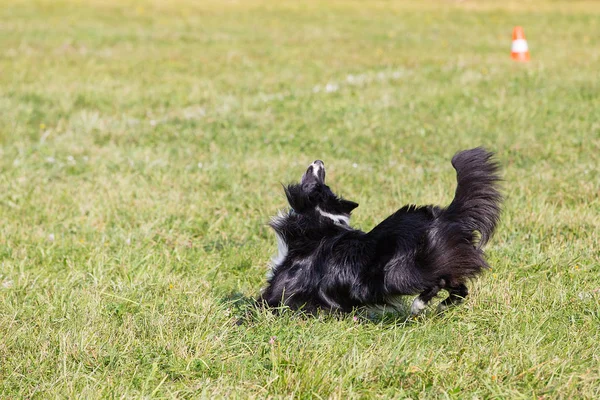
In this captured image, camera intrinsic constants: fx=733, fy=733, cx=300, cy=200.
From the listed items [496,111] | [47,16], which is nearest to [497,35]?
[496,111]

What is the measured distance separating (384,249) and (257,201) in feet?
8.63

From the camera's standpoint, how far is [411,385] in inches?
122

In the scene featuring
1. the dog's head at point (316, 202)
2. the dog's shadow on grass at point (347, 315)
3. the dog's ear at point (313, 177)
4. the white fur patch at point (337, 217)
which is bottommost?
the dog's shadow on grass at point (347, 315)

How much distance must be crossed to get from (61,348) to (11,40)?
40.1ft

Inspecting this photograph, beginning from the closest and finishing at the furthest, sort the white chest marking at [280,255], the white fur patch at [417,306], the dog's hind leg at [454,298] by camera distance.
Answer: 1. the white fur patch at [417,306]
2. the dog's hind leg at [454,298]
3. the white chest marking at [280,255]

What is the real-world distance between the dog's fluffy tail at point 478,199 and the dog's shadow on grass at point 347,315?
58 cm

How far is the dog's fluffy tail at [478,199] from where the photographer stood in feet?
11.2

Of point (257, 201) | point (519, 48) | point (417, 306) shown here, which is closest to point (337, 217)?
point (417, 306)

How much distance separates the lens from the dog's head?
392 cm

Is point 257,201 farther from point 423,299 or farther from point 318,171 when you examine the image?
point 423,299

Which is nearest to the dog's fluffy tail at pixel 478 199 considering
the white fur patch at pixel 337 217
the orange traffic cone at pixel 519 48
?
the white fur patch at pixel 337 217

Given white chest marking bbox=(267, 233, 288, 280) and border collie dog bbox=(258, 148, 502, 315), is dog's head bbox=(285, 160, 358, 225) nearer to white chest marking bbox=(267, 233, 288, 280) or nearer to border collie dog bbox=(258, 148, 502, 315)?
border collie dog bbox=(258, 148, 502, 315)

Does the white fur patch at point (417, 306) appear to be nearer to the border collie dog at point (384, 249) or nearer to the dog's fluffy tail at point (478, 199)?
the border collie dog at point (384, 249)

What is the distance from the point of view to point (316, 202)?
12.9 ft
